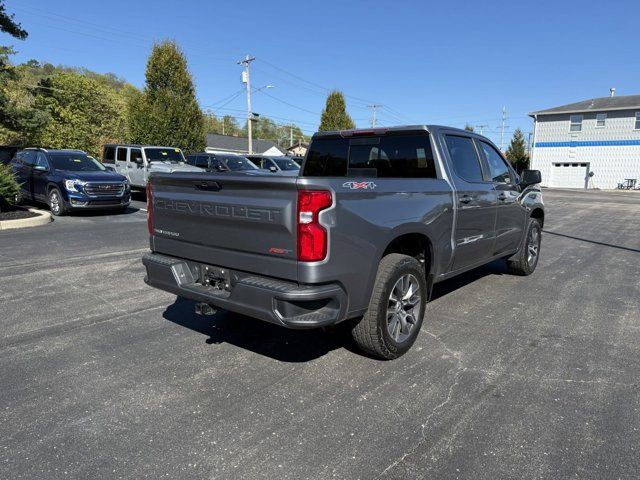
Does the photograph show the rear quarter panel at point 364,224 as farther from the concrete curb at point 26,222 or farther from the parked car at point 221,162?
the parked car at point 221,162

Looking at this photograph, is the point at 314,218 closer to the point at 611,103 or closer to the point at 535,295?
the point at 535,295

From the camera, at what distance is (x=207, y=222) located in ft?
11.9

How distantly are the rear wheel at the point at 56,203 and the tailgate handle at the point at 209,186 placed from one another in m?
10.2

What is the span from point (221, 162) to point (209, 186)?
14375mm

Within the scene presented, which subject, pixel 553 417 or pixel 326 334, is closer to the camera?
pixel 553 417

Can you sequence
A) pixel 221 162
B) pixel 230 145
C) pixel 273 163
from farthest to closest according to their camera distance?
pixel 230 145 → pixel 273 163 → pixel 221 162

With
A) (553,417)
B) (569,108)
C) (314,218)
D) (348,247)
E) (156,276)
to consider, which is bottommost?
(553,417)

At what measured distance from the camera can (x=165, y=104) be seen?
21.7 metres

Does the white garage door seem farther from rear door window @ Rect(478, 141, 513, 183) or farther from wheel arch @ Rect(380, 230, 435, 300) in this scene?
wheel arch @ Rect(380, 230, 435, 300)

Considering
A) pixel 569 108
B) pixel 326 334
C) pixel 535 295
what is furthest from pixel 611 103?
pixel 326 334

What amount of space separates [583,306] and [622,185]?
1502 inches

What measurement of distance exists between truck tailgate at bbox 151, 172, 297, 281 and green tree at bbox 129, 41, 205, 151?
1908cm

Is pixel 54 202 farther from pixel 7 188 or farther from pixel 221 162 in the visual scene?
pixel 221 162

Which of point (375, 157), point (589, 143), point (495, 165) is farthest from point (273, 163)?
point (589, 143)
